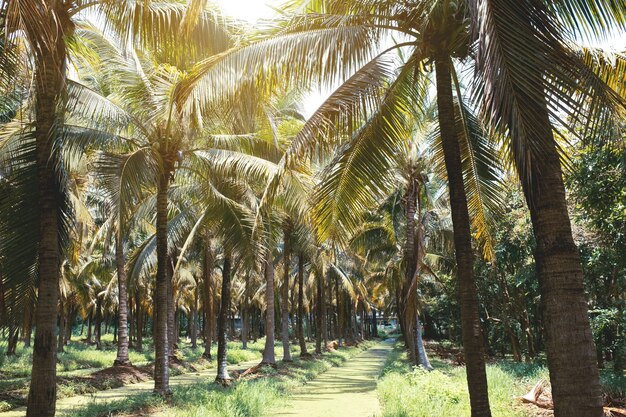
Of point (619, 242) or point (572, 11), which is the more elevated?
point (572, 11)

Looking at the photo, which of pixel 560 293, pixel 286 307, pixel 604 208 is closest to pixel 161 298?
pixel 604 208

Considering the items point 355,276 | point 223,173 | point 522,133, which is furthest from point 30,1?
point 355,276

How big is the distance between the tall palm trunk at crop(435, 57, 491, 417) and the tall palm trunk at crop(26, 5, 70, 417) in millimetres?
4930

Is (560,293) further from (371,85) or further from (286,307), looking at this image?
(286,307)

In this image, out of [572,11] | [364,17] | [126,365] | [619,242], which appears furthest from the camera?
[126,365]

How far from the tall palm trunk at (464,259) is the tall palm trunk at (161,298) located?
782 cm

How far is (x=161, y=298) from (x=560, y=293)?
33.6 ft

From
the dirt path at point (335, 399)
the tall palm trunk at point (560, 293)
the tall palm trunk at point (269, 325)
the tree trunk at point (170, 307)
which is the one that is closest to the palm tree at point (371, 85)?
the tall palm trunk at point (560, 293)

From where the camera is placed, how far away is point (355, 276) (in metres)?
46.1

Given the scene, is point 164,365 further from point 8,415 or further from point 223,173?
point 223,173

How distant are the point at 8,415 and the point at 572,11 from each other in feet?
42.8

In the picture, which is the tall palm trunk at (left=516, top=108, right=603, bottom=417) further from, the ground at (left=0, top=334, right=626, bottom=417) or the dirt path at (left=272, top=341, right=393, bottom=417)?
the dirt path at (left=272, top=341, right=393, bottom=417)

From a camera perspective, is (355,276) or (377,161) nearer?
(377,161)

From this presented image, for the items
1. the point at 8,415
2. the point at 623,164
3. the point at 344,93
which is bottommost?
the point at 8,415
